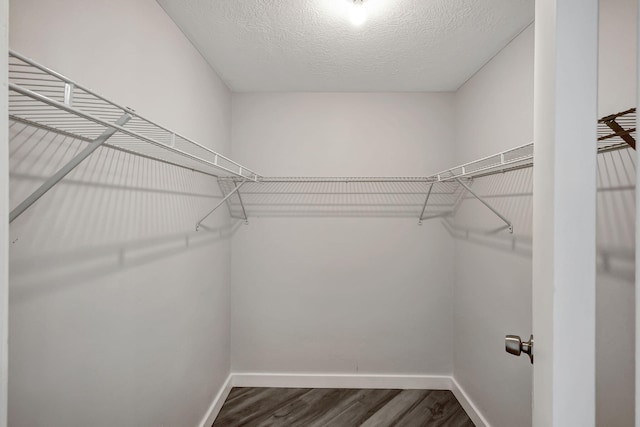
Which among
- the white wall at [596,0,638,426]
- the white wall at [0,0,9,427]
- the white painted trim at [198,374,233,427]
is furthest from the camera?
the white painted trim at [198,374,233,427]

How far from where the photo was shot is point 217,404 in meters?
2.17

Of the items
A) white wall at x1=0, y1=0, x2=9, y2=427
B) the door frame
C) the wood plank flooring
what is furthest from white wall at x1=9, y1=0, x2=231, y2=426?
the door frame

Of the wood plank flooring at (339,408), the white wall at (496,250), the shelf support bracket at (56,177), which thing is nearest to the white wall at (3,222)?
the shelf support bracket at (56,177)

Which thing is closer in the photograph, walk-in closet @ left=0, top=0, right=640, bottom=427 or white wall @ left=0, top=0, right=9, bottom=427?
white wall @ left=0, top=0, right=9, bottom=427

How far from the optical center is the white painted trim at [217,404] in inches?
78.5

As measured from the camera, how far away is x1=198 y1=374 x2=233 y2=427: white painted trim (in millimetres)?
1995

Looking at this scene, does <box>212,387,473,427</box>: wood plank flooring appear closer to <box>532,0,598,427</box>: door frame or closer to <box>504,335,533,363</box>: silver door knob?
<box>504,335,533,363</box>: silver door knob

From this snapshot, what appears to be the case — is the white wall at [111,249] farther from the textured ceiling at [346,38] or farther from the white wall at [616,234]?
the white wall at [616,234]

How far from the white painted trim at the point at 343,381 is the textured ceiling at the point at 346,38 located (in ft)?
7.58

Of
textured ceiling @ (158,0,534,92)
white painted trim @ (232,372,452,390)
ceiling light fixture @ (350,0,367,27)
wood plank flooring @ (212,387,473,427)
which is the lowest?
wood plank flooring @ (212,387,473,427)

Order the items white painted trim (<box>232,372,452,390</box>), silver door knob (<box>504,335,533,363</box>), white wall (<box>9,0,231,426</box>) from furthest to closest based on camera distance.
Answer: white painted trim (<box>232,372,452,390</box>) → white wall (<box>9,0,231,426</box>) → silver door knob (<box>504,335,533,363</box>)

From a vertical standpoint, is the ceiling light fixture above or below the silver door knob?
above

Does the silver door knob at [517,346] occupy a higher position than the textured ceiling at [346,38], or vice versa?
the textured ceiling at [346,38]

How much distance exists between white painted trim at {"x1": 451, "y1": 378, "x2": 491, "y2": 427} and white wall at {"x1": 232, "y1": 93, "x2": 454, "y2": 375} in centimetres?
14
